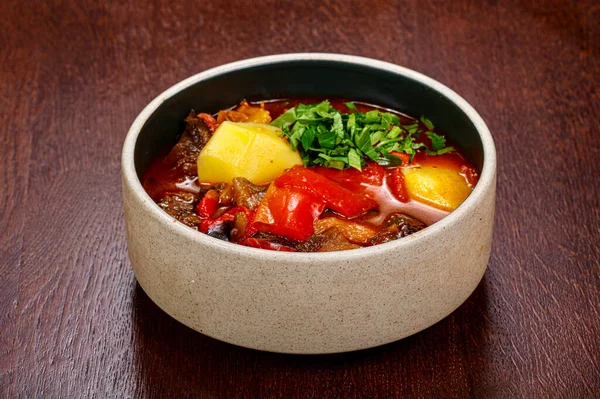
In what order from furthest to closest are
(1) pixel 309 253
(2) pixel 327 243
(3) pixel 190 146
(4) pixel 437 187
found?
(3) pixel 190 146, (4) pixel 437 187, (2) pixel 327 243, (1) pixel 309 253

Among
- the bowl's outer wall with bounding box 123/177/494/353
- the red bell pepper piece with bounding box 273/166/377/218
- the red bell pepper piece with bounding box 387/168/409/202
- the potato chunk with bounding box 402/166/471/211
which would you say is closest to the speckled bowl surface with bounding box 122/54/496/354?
the bowl's outer wall with bounding box 123/177/494/353

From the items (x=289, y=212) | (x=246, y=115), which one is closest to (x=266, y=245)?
(x=289, y=212)

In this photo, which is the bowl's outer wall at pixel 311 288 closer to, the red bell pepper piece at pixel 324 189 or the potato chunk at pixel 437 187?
the potato chunk at pixel 437 187

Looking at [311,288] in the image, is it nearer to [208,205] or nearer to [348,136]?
[208,205]

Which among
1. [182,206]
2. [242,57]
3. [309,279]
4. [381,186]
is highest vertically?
[309,279]

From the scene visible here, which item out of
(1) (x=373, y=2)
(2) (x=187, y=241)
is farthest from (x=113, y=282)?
(1) (x=373, y=2)

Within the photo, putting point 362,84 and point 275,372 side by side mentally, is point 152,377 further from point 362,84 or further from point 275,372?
point 362,84

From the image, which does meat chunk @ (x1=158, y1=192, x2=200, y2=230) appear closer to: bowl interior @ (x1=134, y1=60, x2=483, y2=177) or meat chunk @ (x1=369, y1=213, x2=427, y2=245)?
bowl interior @ (x1=134, y1=60, x2=483, y2=177)
